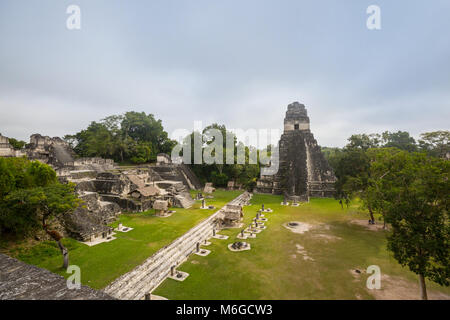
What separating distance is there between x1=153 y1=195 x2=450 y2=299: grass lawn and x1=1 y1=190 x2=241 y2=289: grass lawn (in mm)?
2350

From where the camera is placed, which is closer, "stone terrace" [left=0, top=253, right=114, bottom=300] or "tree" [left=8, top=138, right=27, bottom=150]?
"stone terrace" [left=0, top=253, right=114, bottom=300]

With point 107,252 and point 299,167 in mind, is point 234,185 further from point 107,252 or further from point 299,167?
point 107,252

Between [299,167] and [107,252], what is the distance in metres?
23.1

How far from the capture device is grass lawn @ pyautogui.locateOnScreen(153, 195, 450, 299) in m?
7.92

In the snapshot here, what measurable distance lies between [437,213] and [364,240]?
7.02m

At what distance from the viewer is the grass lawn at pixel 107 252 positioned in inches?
351

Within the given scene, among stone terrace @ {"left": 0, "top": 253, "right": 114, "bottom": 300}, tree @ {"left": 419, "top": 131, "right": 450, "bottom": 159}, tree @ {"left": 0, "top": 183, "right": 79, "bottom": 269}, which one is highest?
tree @ {"left": 419, "top": 131, "right": 450, "bottom": 159}

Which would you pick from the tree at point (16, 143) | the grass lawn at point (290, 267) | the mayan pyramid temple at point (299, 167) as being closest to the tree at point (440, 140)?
the mayan pyramid temple at point (299, 167)

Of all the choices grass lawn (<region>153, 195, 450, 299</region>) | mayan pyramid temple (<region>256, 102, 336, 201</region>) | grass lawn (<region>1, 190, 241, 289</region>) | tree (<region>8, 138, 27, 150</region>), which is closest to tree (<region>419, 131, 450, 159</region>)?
mayan pyramid temple (<region>256, 102, 336, 201</region>)

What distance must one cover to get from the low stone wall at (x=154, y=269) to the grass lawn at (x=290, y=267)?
21.8 inches

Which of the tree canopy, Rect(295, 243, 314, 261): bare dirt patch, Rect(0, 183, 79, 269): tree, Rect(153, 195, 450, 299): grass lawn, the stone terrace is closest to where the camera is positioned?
the stone terrace

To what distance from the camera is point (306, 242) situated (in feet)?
40.6

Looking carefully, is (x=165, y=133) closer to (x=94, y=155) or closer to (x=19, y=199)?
(x=94, y=155)

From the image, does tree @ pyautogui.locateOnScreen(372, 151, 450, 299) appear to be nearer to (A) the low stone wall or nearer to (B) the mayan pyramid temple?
(A) the low stone wall
